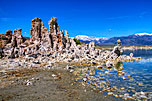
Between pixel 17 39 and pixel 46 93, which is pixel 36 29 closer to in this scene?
pixel 17 39

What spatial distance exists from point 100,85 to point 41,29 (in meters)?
56.6

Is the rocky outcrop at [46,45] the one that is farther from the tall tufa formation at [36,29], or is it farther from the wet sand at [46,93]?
the wet sand at [46,93]

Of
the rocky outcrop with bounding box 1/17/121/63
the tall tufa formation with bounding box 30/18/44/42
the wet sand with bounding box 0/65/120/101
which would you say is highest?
the tall tufa formation with bounding box 30/18/44/42

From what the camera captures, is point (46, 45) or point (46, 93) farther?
point (46, 45)

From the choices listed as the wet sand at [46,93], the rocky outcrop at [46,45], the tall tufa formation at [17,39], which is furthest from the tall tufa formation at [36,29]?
the wet sand at [46,93]

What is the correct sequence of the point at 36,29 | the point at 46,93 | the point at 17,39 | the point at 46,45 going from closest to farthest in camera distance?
1. the point at 46,93
2. the point at 46,45
3. the point at 17,39
4. the point at 36,29

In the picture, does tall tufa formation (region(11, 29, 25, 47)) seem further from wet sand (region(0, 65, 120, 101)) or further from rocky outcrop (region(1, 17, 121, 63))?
wet sand (region(0, 65, 120, 101))

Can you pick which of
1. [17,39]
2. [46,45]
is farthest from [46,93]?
[17,39]

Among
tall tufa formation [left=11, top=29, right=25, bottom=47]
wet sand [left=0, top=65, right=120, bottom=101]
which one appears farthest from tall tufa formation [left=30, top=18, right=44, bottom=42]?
wet sand [left=0, top=65, right=120, bottom=101]

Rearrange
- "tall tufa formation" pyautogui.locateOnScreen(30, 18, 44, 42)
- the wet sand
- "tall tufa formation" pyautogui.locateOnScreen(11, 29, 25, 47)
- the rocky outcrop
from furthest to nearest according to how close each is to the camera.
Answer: "tall tufa formation" pyautogui.locateOnScreen(30, 18, 44, 42) → "tall tufa formation" pyautogui.locateOnScreen(11, 29, 25, 47) → the rocky outcrop → the wet sand

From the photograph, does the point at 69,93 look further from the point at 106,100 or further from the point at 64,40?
the point at 64,40

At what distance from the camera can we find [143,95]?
16.9m

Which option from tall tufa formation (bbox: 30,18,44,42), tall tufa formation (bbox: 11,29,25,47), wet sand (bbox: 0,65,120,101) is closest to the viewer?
wet sand (bbox: 0,65,120,101)

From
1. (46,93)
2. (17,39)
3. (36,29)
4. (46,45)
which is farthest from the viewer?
(36,29)
